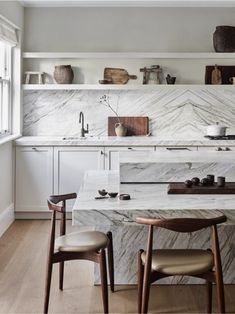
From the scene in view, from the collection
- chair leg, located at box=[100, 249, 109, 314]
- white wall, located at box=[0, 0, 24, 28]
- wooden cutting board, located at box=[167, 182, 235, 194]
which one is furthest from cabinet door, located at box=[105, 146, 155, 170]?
chair leg, located at box=[100, 249, 109, 314]

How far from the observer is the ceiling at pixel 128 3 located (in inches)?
237

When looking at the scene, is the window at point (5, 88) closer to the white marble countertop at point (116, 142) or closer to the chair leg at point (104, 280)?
the white marble countertop at point (116, 142)

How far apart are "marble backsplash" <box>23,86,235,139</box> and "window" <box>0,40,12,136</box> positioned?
381 millimetres

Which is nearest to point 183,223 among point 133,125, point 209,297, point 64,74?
point 209,297

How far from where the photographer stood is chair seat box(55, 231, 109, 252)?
10.2ft

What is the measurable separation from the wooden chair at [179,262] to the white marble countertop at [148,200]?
0.73 ft

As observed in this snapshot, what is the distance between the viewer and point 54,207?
3.25 meters

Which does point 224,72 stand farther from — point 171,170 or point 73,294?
point 73,294

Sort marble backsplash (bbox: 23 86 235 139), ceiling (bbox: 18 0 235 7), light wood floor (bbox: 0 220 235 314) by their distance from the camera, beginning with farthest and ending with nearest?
marble backsplash (bbox: 23 86 235 139), ceiling (bbox: 18 0 235 7), light wood floor (bbox: 0 220 235 314)

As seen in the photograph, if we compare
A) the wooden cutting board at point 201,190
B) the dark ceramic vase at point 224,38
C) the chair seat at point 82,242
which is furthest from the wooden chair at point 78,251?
the dark ceramic vase at point 224,38

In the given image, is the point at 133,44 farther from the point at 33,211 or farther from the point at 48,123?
the point at 33,211

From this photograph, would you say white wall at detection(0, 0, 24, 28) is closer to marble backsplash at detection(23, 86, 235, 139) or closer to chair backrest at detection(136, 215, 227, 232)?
marble backsplash at detection(23, 86, 235, 139)

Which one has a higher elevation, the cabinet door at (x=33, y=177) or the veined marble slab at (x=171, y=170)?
the veined marble slab at (x=171, y=170)

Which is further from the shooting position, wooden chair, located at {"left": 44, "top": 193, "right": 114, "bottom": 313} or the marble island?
wooden chair, located at {"left": 44, "top": 193, "right": 114, "bottom": 313}
